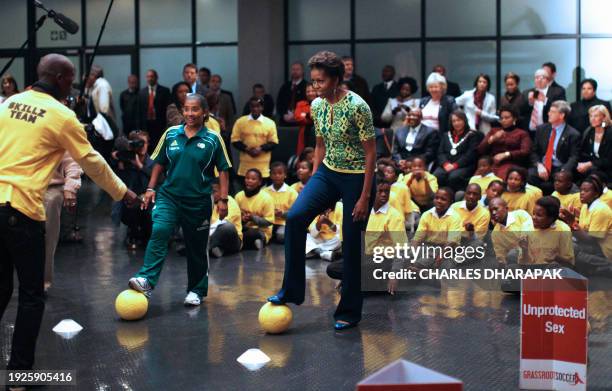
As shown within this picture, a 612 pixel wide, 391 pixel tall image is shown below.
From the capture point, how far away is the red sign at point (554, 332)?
5.44 meters

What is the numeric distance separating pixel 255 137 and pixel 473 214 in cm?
447

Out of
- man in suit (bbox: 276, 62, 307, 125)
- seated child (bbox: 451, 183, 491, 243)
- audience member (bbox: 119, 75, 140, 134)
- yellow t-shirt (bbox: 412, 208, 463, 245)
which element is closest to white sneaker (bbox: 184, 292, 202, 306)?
yellow t-shirt (bbox: 412, 208, 463, 245)

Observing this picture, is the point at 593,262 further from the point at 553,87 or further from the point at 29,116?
the point at 29,116

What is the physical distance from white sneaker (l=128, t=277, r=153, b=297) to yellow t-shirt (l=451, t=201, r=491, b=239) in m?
4.17

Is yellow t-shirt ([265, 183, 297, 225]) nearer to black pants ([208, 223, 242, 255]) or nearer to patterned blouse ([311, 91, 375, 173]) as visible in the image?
black pants ([208, 223, 242, 255])

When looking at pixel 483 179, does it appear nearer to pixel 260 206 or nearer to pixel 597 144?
pixel 597 144

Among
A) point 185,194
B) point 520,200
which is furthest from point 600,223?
point 185,194

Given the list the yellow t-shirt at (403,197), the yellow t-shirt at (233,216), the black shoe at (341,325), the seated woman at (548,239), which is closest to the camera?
the black shoe at (341,325)

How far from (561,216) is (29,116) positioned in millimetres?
6325

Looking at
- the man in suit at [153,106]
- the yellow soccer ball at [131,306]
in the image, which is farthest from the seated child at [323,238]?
the man in suit at [153,106]

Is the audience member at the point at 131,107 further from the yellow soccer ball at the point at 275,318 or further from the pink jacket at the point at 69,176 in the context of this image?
the yellow soccer ball at the point at 275,318

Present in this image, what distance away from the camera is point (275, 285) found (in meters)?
9.24

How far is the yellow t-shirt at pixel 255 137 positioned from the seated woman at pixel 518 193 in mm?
4026

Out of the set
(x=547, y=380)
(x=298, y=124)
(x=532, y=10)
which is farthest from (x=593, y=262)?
(x=532, y=10)
